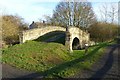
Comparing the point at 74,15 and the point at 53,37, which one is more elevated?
the point at 74,15

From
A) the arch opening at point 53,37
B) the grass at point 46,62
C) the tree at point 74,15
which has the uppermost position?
the tree at point 74,15

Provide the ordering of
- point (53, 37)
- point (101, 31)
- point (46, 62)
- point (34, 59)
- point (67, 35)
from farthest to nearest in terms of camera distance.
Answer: point (101, 31) → point (53, 37) → point (67, 35) → point (34, 59) → point (46, 62)

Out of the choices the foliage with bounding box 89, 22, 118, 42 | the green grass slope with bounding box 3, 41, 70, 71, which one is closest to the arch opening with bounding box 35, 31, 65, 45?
the green grass slope with bounding box 3, 41, 70, 71

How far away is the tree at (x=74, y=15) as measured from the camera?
45.5 meters

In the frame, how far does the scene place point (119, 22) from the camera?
149 ft

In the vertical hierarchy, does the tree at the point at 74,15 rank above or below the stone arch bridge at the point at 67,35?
above

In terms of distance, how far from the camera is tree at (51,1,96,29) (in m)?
45.5

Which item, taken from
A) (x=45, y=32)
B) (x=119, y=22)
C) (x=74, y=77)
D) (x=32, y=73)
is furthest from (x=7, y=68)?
(x=119, y=22)

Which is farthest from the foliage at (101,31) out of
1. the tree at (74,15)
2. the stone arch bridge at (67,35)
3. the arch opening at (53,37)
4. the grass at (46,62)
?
the grass at (46,62)

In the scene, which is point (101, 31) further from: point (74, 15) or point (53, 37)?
point (53, 37)

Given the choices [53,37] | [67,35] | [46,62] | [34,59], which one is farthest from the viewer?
[53,37]

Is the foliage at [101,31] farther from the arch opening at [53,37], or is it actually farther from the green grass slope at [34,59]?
the green grass slope at [34,59]

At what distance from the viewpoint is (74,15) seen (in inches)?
1821

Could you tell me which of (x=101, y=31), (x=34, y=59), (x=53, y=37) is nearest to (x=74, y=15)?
(x=101, y=31)
